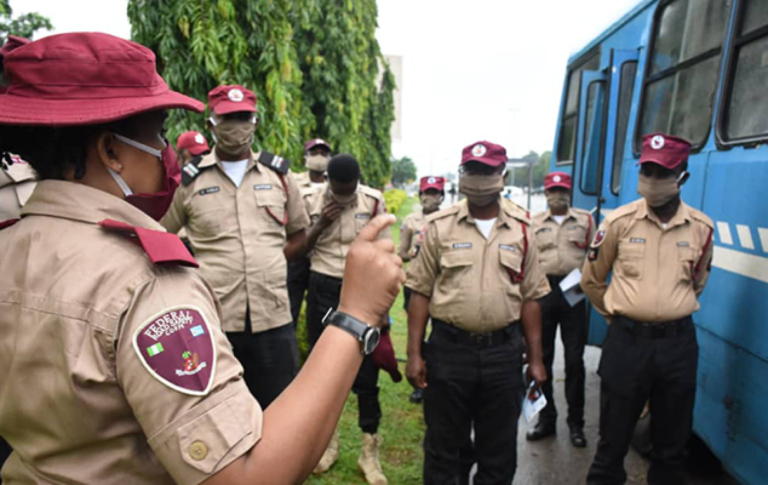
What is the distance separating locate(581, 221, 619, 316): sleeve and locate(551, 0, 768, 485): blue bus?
0.52m

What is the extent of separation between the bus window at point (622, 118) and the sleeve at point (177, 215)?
3385 mm

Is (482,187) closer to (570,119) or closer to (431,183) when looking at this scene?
(431,183)

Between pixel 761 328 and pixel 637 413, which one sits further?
pixel 637 413

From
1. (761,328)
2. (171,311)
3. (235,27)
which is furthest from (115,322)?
(235,27)

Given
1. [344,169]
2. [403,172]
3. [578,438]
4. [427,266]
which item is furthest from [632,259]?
[403,172]

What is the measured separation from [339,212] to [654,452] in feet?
7.82

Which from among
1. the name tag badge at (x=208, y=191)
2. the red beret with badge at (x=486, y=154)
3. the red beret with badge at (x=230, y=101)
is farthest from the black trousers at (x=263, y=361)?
the red beret with badge at (x=486, y=154)

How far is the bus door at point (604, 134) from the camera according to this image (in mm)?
4255

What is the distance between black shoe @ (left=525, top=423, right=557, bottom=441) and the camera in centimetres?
403

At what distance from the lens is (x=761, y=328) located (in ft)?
8.03

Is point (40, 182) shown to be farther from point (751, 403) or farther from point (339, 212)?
point (751, 403)

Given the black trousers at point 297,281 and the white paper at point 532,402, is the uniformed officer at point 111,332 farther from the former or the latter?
the black trousers at point 297,281

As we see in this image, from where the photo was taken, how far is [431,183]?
5.48 metres

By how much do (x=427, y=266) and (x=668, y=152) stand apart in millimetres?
1452
